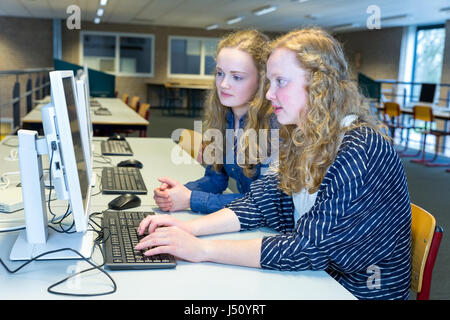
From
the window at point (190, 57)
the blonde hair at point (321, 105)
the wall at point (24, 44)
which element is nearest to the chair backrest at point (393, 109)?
the blonde hair at point (321, 105)

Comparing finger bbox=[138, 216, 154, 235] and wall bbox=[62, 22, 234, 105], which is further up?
wall bbox=[62, 22, 234, 105]

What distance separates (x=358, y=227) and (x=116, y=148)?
183 centimetres

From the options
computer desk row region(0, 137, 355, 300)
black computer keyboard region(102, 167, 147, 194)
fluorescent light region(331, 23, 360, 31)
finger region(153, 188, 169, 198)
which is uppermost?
fluorescent light region(331, 23, 360, 31)

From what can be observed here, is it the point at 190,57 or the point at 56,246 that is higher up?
the point at 190,57

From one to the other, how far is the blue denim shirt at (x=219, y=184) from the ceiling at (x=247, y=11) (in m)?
6.22

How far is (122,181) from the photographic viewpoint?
1.83m

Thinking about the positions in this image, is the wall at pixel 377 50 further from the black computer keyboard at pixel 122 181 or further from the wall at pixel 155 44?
the black computer keyboard at pixel 122 181

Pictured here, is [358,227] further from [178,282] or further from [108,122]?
[108,122]

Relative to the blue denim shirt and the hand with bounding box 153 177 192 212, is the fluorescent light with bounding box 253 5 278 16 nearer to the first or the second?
the blue denim shirt

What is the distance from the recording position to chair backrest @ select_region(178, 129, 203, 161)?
8.54 feet

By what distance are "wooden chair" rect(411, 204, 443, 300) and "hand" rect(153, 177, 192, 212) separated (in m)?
0.66

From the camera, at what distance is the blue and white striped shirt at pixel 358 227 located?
1.01 meters

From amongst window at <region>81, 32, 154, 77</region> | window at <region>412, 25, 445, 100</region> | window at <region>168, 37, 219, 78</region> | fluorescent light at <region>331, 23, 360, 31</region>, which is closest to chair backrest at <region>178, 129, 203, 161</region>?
window at <region>412, 25, 445, 100</region>

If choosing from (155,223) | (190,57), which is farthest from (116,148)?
(190,57)
